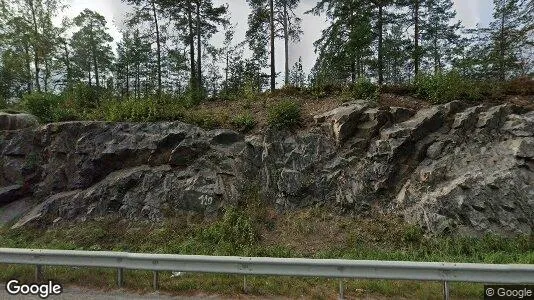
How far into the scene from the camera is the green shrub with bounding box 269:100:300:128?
11047 millimetres

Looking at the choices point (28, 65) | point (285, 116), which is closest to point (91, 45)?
point (28, 65)

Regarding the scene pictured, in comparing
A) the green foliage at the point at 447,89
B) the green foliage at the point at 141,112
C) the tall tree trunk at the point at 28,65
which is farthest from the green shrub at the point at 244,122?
the tall tree trunk at the point at 28,65

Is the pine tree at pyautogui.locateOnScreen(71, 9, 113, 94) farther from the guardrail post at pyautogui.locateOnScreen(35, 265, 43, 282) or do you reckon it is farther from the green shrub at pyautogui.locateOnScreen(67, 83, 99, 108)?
the guardrail post at pyautogui.locateOnScreen(35, 265, 43, 282)

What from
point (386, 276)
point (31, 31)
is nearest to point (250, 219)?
point (386, 276)

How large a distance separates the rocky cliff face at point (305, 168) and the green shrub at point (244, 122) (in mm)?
449

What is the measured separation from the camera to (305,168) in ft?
33.1

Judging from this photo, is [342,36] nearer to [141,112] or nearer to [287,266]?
[141,112]

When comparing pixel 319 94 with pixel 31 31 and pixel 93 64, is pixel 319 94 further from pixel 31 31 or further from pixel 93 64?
pixel 93 64

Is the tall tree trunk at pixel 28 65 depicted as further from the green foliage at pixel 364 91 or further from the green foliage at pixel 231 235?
the green foliage at pixel 364 91

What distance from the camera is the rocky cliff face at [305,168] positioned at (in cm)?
841

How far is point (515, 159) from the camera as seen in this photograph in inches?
342

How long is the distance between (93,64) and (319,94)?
28422mm

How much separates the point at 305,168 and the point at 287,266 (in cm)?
520

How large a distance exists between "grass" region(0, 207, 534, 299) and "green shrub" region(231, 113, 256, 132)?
3.23 m
